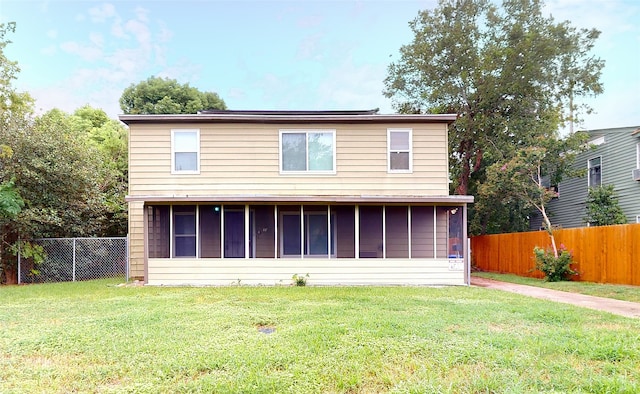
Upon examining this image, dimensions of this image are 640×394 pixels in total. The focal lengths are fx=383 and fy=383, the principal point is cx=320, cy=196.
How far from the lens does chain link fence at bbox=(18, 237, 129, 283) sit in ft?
37.7

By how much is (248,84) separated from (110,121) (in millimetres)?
10085

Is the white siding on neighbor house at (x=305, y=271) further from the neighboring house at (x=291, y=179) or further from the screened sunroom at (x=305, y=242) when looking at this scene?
the neighboring house at (x=291, y=179)

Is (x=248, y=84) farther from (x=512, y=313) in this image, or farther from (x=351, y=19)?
(x=512, y=313)

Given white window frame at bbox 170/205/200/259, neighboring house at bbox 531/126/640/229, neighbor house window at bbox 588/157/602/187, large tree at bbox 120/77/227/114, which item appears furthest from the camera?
large tree at bbox 120/77/227/114

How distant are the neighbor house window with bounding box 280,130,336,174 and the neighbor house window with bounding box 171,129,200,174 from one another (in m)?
2.56

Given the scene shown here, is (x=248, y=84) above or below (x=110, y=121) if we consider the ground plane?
above

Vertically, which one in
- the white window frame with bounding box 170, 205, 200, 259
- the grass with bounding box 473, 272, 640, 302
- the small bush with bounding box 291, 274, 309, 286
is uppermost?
the white window frame with bounding box 170, 205, 200, 259

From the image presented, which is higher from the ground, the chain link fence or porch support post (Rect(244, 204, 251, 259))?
porch support post (Rect(244, 204, 251, 259))

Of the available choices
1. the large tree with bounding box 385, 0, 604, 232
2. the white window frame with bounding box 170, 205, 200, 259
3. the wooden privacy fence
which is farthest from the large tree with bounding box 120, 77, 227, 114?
the wooden privacy fence

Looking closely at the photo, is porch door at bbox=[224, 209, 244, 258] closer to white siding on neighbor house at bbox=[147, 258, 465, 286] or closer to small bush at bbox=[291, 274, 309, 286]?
white siding on neighbor house at bbox=[147, 258, 465, 286]

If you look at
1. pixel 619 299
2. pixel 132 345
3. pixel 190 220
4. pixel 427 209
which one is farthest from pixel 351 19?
pixel 132 345

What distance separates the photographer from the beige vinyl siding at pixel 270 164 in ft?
37.5

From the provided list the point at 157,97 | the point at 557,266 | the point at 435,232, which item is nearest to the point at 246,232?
the point at 435,232

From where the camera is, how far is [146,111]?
27.7 metres
